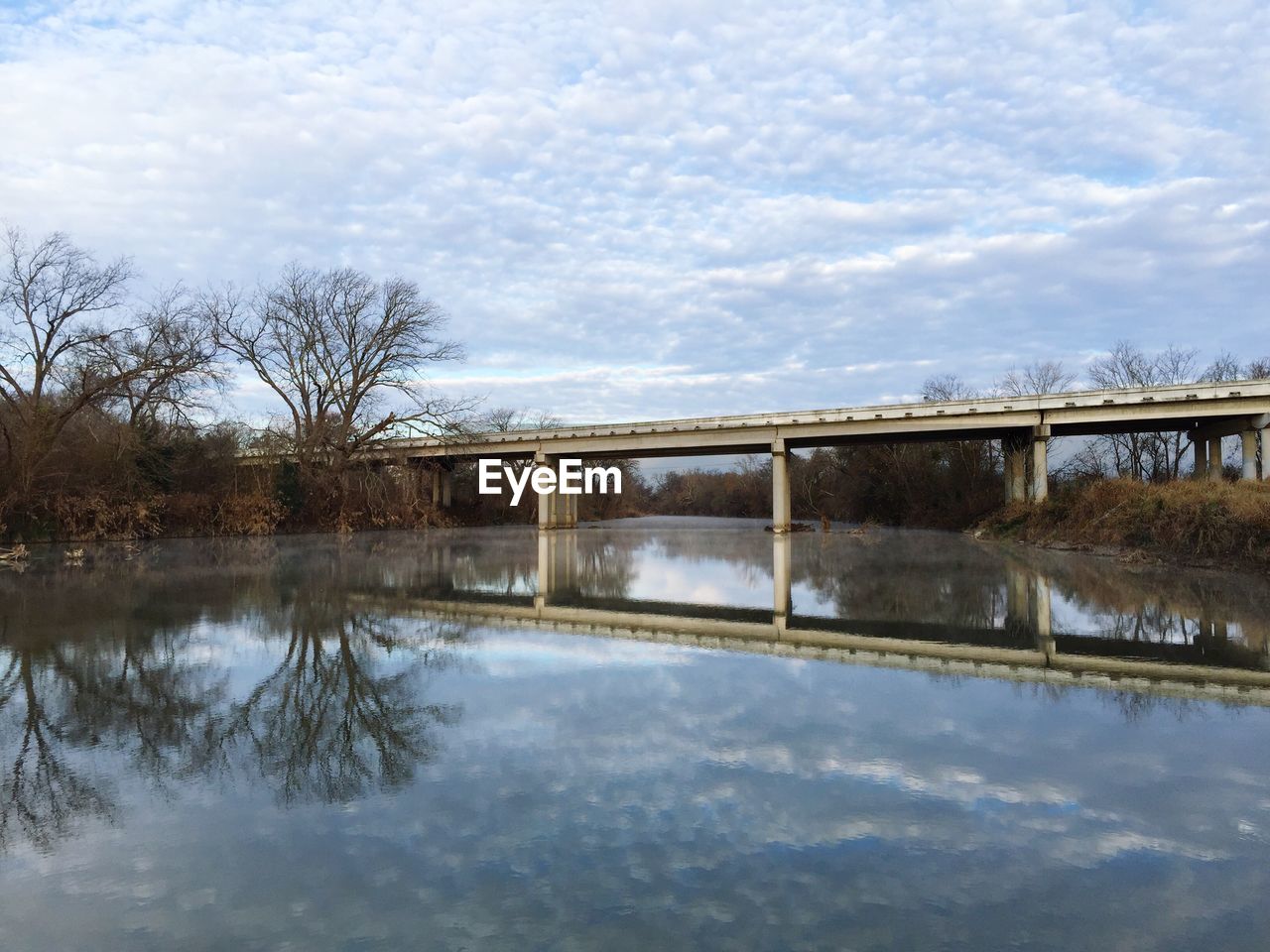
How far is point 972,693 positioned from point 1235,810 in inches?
108

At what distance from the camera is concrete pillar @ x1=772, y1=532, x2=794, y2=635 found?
38.0 ft

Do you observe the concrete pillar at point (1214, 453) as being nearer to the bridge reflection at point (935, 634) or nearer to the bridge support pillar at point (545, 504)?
the bridge reflection at point (935, 634)

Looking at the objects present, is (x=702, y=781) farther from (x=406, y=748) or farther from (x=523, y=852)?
(x=406, y=748)

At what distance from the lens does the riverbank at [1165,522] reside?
776 inches

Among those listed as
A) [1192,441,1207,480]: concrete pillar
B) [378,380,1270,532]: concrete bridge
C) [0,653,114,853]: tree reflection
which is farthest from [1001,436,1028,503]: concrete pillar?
[0,653,114,853]: tree reflection

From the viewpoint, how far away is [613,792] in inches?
188

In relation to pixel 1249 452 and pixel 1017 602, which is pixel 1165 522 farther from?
pixel 1249 452

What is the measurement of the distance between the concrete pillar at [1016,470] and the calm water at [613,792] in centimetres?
3232

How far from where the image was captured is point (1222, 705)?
22.2ft

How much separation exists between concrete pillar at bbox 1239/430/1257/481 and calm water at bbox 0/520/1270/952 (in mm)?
A: 29871

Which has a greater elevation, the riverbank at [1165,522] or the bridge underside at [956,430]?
the bridge underside at [956,430]

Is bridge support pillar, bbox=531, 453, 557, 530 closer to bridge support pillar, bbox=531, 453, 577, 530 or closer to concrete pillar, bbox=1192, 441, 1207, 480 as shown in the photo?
bridge support pillar, bbox=531, 453, 577, 530

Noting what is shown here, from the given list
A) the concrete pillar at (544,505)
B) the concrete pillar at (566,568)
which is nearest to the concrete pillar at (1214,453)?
the concrete pillar at (566,568)

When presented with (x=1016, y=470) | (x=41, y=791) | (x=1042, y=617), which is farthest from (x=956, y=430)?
(x=41, y=791)
